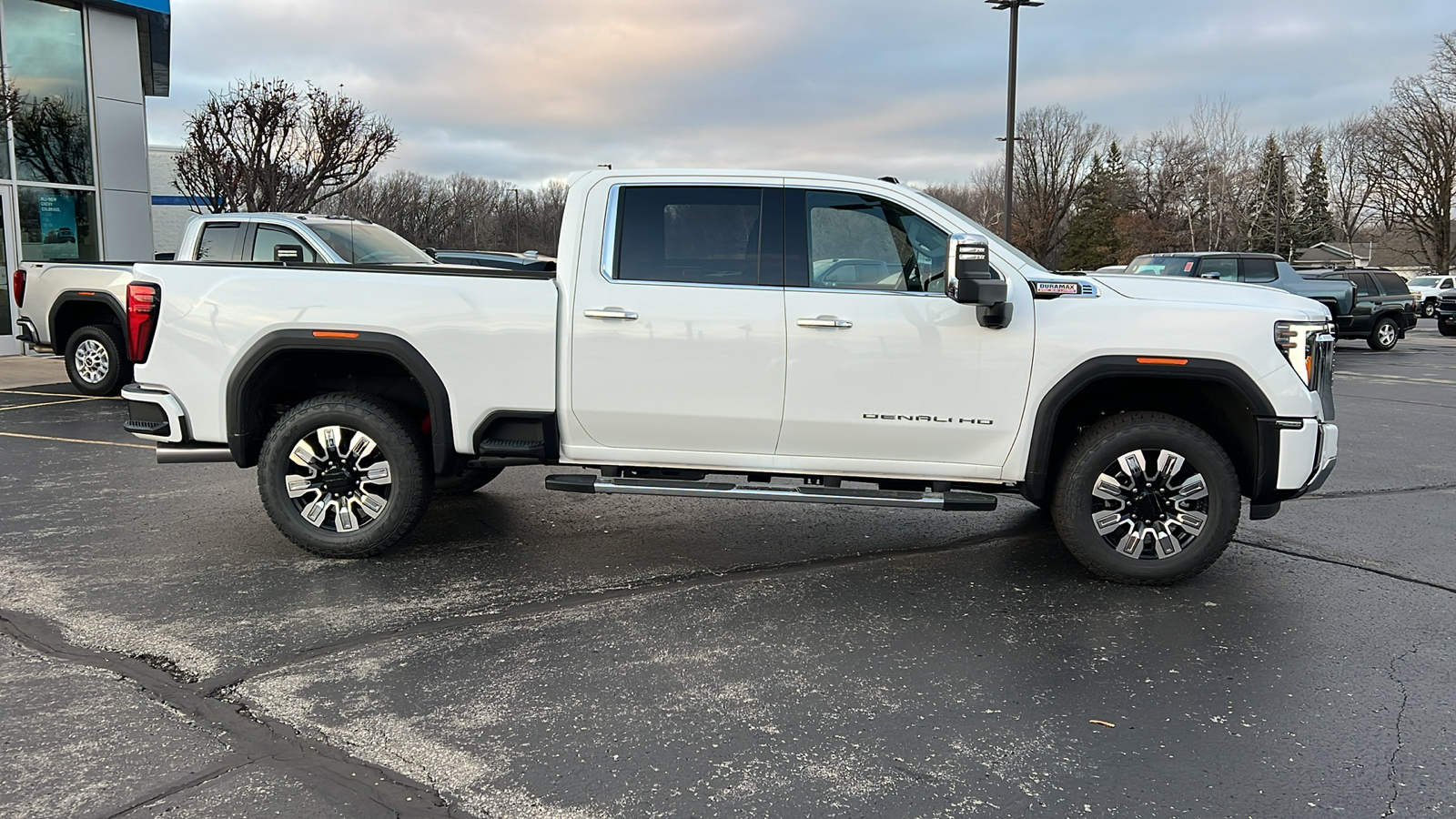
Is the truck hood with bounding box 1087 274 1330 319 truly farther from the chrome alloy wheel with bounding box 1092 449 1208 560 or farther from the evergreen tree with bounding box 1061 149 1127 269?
the evergreen tree with bounding box 1061 149 1127 269

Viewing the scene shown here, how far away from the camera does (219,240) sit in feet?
37.4

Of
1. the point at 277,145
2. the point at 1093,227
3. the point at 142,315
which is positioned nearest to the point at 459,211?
the point at 277,145

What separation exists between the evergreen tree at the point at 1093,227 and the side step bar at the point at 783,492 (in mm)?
65881

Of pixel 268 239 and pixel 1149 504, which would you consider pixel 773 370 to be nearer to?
pixel 1149 504

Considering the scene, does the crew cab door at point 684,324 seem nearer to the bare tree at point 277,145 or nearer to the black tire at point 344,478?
the black tire at point 344,478

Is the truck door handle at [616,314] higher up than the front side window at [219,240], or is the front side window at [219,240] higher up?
the front side window at [219,240]

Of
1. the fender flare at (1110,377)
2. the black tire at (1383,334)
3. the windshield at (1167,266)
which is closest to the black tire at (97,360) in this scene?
the fender flare at (1110,377)

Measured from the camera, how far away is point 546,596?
4992mm

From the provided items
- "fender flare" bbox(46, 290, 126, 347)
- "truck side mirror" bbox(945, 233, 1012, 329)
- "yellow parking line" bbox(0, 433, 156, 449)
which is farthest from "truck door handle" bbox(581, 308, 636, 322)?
"fender flare" bbox(46, 290, 126, 347)

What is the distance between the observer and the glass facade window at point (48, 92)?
16.8m

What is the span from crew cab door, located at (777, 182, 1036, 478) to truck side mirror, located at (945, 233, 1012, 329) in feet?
0.76

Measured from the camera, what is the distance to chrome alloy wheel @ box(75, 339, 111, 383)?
12.4 m

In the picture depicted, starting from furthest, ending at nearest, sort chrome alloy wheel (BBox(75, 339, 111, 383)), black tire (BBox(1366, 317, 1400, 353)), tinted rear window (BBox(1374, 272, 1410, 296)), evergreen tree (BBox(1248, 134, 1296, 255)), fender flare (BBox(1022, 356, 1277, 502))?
evergreen tree (BBox(1248, 134, 1296, 255)) < black tire (BBox(1366, 317, 1400, 353)) < tinted rear window (BBox(1374, 272, 1410, 296)) < chrome alloy wheel (BBox(75, 339, 111, 383)) < fender flare (BBox(1022, 356, 1277, 502))

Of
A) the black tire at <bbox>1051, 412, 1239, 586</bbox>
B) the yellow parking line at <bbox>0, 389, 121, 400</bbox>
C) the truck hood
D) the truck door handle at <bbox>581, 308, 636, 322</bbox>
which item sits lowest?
the yellow parking line at <bbox>0, 389, 121, 400</bbox>
